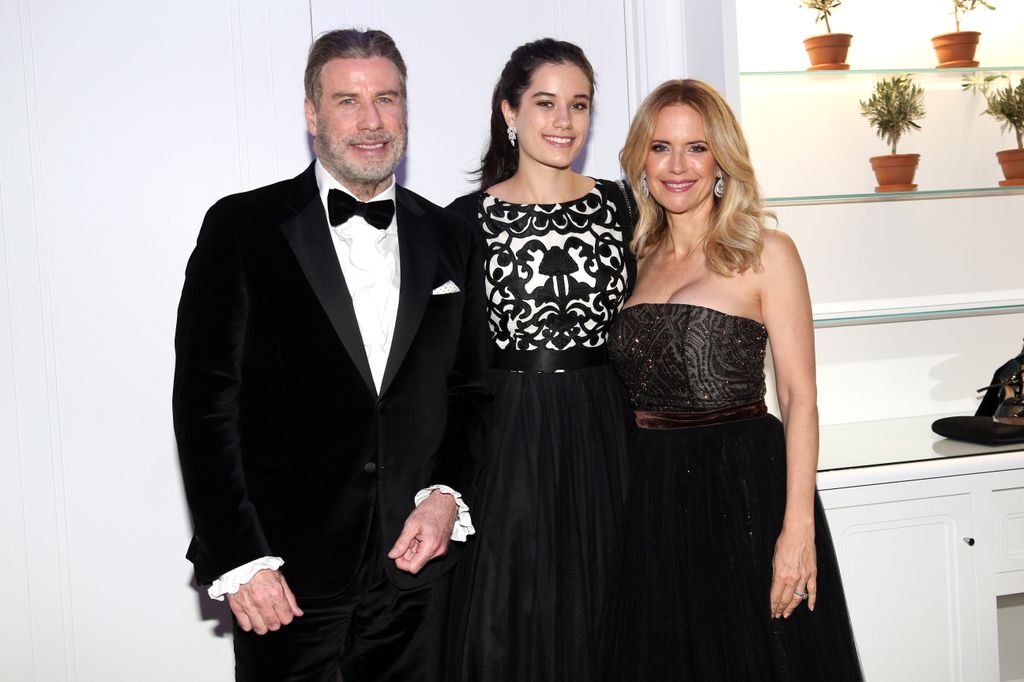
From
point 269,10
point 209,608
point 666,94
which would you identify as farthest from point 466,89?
point 209,608

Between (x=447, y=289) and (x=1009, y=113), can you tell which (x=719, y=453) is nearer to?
(x=447, y=289)

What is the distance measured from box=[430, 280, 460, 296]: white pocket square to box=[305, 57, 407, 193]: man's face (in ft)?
0.84

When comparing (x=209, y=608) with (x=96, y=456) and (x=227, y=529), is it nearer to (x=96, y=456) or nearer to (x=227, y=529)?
(x=96, y=456)

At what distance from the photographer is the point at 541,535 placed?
2.15 m

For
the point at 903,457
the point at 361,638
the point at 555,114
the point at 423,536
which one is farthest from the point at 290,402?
the point at 903,457

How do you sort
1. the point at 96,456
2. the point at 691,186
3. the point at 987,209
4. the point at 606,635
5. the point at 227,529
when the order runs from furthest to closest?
the point at 987,209 < the point at 96,456 < the point at 691,186 < the point at 606,635 < the point at 227,529

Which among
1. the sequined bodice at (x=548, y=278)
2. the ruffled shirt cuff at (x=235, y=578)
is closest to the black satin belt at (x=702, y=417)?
the sequined bodice at (x=548, y=278)

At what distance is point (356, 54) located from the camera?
6.22ft

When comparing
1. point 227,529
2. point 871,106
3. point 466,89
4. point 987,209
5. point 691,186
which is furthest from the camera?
point 987,209

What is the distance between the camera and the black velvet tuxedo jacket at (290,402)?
174cm

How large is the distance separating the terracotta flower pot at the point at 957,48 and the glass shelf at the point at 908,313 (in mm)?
853

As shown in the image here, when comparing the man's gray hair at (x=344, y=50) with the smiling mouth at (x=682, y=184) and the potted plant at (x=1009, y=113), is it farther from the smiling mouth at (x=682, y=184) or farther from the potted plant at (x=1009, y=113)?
the potted plant at (x=1009, y=113)

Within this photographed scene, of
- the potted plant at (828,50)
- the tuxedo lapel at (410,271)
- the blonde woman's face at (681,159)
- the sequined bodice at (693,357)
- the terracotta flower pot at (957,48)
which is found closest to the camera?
the tuxedo lapel at (410,271)

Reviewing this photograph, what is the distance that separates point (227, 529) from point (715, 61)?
193 cm
